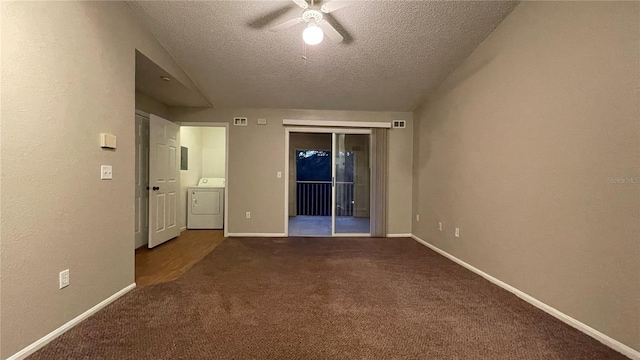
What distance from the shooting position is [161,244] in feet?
12.2

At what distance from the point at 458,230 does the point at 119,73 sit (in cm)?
370

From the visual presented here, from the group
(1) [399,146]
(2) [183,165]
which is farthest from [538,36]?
(2) [183,165]

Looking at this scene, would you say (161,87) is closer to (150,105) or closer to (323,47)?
(150,105)

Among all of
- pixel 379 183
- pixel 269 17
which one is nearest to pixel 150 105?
pixel 269 17

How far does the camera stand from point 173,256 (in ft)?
10.3

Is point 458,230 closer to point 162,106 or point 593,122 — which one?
point 593,122

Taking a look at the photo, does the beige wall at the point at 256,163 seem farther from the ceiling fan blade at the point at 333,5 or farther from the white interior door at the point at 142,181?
the ceiling fan blade at the point at 333,5

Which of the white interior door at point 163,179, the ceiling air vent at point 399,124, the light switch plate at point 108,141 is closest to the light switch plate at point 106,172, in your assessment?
the light switch plate at point 108,141

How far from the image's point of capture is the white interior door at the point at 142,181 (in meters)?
3.48

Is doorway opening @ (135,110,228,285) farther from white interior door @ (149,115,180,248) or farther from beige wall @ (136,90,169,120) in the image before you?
beige wall @ (136,90,169,120)

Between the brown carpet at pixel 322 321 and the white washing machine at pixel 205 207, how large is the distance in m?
2.19

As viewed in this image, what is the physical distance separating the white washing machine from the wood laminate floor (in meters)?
0.35

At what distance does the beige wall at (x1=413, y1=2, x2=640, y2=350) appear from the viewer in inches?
55.9

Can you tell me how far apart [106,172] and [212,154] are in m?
3.81
